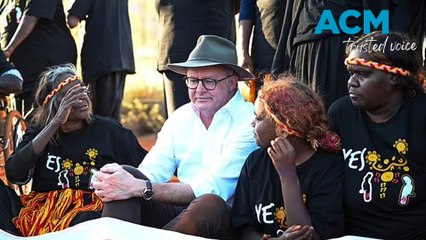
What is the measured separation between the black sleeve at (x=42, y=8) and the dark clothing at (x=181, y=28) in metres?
1.22

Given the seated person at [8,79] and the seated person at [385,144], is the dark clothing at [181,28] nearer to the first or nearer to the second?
the seated person at [8,79]

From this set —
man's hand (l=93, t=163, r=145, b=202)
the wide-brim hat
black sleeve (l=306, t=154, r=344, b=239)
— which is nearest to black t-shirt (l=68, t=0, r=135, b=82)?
the wide-brim hat

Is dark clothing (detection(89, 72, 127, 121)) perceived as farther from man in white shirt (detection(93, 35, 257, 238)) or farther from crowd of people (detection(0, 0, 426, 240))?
man in white shirt (detection(93, 35, 257, 238))

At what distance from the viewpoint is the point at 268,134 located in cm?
433

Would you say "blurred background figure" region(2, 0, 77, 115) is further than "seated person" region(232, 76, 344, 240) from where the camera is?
Yes

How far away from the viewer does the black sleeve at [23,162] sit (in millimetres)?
5121

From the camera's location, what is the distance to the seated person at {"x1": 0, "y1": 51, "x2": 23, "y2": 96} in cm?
634

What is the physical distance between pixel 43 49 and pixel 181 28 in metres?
1.52

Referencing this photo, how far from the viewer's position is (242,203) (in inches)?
172

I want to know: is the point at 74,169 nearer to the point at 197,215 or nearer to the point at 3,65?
the point at 197,215

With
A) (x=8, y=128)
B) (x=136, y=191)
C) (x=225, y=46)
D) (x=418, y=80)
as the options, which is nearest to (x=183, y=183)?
(x=136, y=191)

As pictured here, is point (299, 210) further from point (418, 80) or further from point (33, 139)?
point (33, 139)

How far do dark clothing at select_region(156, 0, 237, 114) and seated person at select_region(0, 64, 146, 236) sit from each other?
1.06 metres

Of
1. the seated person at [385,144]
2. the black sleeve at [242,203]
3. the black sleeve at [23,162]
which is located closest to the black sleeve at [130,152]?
the black sleeve at [23,162]
